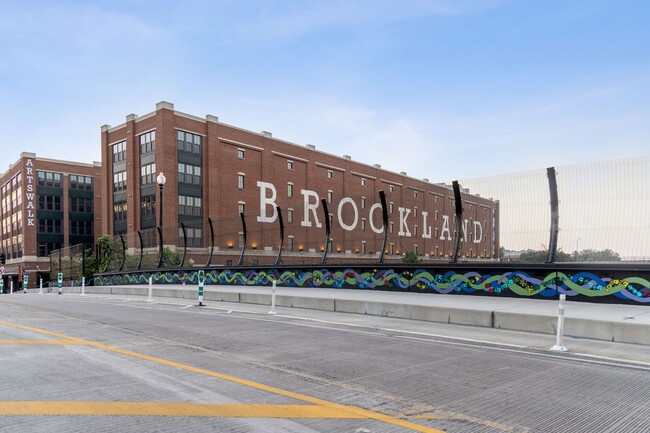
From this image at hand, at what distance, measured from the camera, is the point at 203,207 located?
57750 mm

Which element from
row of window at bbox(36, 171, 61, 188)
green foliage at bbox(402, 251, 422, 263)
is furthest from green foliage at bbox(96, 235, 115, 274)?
row of window at bbox(36, 171, 61, 188)

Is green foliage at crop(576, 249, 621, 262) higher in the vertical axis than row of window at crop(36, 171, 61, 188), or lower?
lower

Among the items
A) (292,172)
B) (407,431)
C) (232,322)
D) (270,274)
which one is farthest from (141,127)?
(407,431)

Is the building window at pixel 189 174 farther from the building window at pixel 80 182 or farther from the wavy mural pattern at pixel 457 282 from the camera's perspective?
the building window at pixel 80 182

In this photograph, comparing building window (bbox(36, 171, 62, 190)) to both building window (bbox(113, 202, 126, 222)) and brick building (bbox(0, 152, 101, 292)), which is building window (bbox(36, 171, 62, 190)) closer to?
brick building (bbox(0, 152, 101, 292))

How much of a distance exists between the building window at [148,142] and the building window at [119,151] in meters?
4.17

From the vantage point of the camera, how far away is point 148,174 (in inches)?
2210

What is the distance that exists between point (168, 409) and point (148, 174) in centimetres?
5509

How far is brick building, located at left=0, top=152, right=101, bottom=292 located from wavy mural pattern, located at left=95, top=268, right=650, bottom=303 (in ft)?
199

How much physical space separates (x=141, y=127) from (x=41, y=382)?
184ft

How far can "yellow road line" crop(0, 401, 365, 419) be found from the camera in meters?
4.63

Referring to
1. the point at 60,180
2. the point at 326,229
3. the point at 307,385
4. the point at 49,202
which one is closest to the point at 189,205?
the point at 49,202

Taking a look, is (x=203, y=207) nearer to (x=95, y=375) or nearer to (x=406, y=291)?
(x=406, y=291)

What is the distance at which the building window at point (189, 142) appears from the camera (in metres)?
56.2
